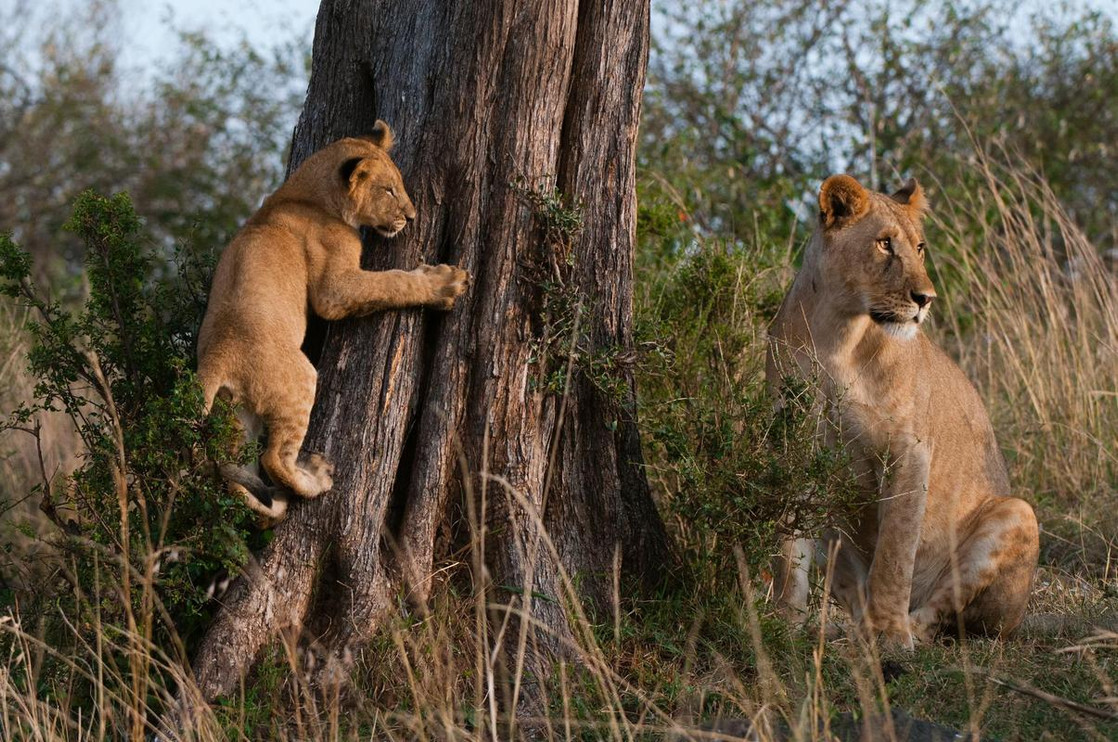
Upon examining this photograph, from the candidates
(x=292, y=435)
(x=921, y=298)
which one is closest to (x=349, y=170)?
(x=292, y=435)

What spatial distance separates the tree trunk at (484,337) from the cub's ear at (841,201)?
90 centimetres

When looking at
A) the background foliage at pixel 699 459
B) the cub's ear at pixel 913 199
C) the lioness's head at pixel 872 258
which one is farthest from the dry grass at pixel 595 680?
the cub's ear at pixel 913 199

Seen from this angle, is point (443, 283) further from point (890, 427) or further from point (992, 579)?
point (992, 579)

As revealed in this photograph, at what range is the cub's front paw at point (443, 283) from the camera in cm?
444

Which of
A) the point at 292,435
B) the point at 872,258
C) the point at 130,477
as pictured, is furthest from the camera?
the point at 872,258

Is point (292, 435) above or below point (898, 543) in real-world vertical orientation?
above

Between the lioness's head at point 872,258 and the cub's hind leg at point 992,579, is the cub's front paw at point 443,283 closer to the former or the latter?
the lioness's head at point 872,258

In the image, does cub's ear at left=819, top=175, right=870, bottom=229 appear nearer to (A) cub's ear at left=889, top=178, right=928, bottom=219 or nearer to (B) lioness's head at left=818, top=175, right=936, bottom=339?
(B) lioness's head at left=818, top=175, right=936, bottom=339

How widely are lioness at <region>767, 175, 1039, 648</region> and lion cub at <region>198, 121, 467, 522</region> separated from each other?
157 cm

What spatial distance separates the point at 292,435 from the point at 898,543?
2.44 metres

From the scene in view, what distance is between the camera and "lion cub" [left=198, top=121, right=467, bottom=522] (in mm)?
4355

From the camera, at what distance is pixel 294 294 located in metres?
4.55

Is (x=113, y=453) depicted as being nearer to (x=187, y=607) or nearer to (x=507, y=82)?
(x=187, y=607)

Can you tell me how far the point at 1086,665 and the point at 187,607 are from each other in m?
3.14
